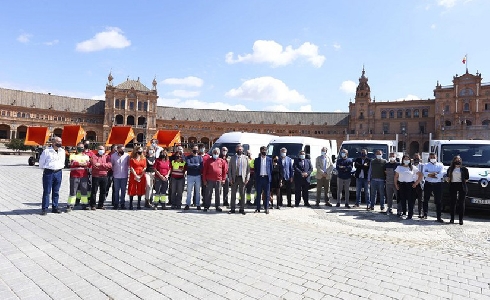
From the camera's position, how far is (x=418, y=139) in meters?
74.5

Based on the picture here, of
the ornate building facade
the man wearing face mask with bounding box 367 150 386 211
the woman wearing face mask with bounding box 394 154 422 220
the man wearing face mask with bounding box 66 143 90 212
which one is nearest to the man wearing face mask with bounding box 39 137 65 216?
the man wearing face mask with bounding box 66 143 90 212

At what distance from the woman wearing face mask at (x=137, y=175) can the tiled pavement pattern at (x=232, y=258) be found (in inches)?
50.5

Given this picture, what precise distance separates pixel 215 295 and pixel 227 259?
55.0 inches

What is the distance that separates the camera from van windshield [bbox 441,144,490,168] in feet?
36.4

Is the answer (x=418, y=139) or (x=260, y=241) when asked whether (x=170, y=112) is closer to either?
(x=418, y=139)

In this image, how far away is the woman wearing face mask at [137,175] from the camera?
402 inches

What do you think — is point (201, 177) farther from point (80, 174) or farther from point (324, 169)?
point (324, 169)

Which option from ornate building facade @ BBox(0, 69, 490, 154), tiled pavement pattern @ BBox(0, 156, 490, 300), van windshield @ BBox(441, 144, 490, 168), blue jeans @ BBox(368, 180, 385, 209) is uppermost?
ornate building facade @ BBox(0, 69, 490, 154)

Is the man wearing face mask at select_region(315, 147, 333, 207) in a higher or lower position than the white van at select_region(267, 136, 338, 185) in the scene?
lower

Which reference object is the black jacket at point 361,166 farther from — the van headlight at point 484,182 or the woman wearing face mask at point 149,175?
the woman wearing face mask at point 149,175

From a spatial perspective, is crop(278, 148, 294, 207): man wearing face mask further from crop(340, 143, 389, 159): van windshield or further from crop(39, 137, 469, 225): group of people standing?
crop(340, 143, 389, 159): van windshield

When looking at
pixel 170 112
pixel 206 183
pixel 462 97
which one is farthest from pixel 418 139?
pixel 206 183

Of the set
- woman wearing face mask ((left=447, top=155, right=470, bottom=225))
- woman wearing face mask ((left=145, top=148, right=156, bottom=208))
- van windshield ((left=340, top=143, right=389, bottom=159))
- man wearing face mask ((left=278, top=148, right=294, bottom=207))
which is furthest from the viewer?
van windshield ((left=340, top=143, right=389, bottom=159))

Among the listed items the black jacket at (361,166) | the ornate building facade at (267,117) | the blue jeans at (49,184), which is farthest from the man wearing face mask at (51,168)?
the ornate building facade at (267,117)
